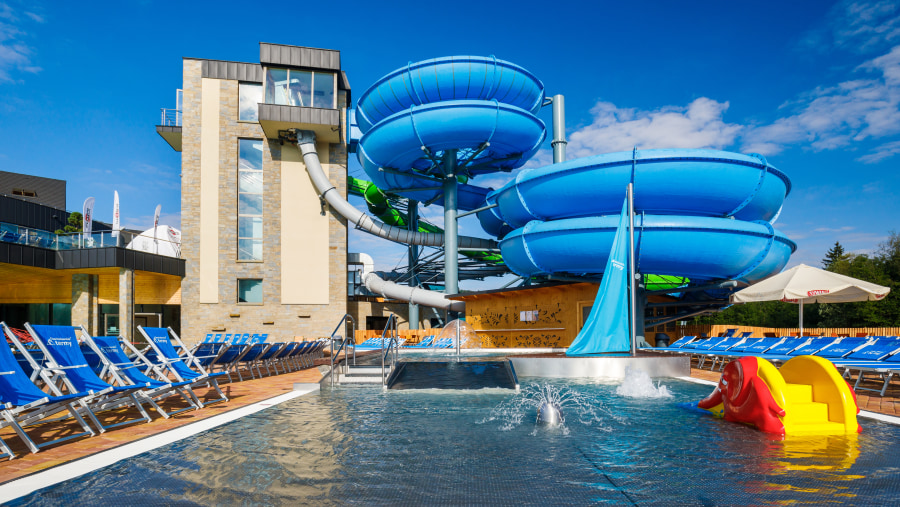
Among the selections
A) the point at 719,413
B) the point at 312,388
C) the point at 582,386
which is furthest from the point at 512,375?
the point at 719,413

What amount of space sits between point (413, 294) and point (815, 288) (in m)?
22.3

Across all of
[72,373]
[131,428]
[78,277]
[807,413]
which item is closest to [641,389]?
[807,413]

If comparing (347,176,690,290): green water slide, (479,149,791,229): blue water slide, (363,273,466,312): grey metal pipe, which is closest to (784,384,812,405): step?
(479,149,791,229): blue water slide

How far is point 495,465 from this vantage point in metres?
4.43

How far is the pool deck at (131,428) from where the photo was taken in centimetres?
472

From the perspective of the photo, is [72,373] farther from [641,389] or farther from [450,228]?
[450,228]

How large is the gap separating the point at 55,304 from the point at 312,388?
33616 millimetres

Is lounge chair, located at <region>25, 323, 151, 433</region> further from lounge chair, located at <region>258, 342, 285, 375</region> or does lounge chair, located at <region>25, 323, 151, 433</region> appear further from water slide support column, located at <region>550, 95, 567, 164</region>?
water slide support column, located at <region>550, 95, 567, 164</region>

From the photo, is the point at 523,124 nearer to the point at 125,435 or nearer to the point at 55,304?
the point at 125,435

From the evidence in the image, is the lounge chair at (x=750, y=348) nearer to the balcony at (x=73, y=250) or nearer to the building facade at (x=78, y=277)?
the building facade at (x=78, y=277)

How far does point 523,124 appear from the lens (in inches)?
1049

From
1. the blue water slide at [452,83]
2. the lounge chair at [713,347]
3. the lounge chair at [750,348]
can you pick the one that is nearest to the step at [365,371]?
the lounge chair at [750,348]

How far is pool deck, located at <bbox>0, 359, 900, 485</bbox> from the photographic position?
15.5 ft

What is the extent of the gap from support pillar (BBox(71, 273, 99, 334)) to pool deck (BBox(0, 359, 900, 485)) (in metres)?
23.8
